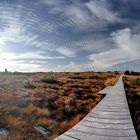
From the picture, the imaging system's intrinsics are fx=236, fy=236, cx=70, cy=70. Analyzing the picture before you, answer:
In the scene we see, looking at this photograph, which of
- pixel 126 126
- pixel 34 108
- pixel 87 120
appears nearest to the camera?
pixel 126 126

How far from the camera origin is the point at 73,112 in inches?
461

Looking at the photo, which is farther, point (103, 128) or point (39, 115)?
point (39, 115)

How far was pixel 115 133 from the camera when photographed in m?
6.89

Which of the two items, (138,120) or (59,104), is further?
(59,104)

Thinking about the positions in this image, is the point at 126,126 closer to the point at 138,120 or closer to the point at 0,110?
the point at 138,120

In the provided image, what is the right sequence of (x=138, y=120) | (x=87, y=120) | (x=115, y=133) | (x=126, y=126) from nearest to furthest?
(x=115, y=133), (x=126, y=126), (x=87, y=120), (x=138, y=120)

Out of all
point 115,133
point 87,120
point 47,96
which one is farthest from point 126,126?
point 47,96

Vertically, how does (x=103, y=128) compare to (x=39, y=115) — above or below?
above

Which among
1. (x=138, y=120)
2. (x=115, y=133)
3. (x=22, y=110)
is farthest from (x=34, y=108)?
(x=115, y=133)

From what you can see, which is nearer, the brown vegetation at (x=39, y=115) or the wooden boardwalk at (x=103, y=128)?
the wooden boardwalk at (x=103, y=128)

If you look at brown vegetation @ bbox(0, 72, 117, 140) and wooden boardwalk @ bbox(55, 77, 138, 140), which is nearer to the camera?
wooden boardwalk @ bbox(55, 77, 138, 140)

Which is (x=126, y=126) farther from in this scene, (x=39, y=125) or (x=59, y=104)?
(x=59, y=104)

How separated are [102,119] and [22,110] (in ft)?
14.7

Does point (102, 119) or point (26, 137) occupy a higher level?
point (102, 119)
